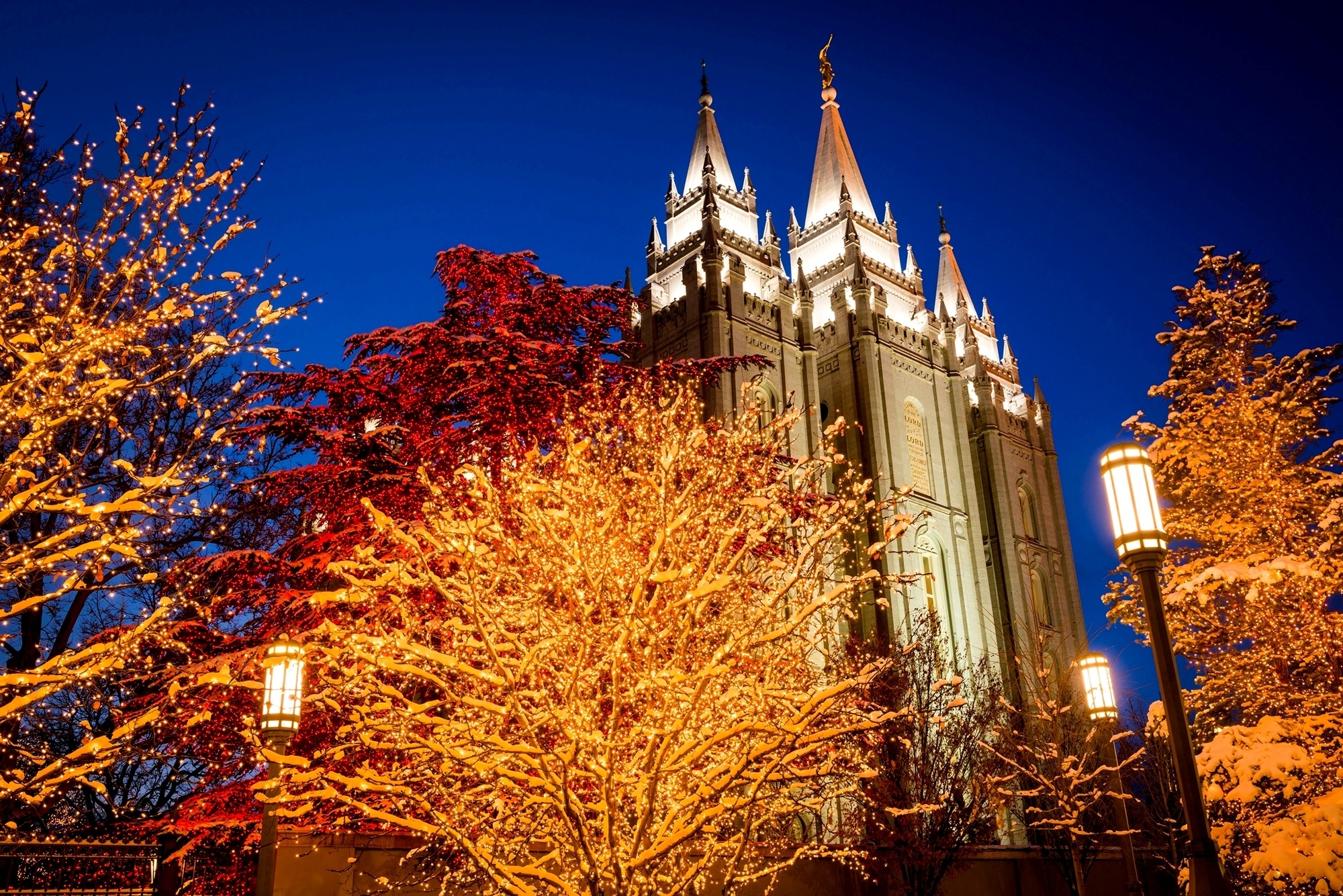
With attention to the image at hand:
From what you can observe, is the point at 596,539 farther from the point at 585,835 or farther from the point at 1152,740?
the point at 1152,740

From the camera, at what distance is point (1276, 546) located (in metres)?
13.2

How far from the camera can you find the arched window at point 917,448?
134ft

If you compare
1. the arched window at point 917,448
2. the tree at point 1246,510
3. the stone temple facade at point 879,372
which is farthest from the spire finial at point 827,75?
the tree at point 1246,510

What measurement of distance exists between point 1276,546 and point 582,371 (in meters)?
9.71

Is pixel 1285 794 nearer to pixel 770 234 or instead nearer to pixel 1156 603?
pixel 1156 603

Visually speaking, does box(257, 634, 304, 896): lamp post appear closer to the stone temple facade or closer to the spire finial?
the stone temple facade

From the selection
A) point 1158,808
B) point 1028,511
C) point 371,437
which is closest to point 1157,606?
point 371,437

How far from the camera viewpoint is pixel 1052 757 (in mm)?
24641

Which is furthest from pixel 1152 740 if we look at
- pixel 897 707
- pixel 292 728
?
pixel 292 728

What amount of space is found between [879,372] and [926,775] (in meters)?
22.8

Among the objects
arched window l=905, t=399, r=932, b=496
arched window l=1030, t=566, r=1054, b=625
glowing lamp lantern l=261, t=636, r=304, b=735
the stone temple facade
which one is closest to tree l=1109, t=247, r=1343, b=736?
glowing lamp lantern l=261, t=636, r=304, b=735

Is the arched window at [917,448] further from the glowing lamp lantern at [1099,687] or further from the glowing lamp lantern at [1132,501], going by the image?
the glowing lamp lantern at [1132,501]

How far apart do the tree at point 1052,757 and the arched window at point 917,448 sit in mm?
11481

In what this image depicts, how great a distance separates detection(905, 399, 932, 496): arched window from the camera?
4083 cm
